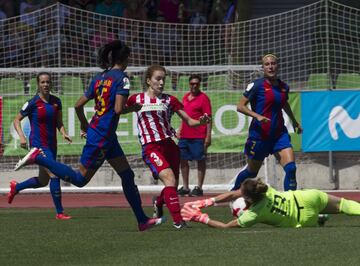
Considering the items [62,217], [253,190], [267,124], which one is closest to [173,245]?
[253,190]

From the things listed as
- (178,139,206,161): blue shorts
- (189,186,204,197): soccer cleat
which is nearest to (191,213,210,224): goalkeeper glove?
(189,186,204,197): soccer cleat

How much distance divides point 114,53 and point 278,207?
95.4 inches

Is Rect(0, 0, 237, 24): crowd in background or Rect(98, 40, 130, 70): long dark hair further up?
Rect(0, 0, 237, 24): crowd in background

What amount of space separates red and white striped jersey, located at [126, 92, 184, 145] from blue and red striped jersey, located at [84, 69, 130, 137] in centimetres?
38

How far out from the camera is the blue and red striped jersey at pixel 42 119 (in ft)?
53.4

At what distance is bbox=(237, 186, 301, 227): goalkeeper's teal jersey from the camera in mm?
12555

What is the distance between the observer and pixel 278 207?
12.7 metres

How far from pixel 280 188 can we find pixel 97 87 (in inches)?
362

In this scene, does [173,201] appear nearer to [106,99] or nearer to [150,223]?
[150,223]

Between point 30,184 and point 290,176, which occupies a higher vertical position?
point 290,176

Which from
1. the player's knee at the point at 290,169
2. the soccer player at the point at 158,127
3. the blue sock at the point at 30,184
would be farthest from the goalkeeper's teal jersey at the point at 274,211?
the blue sock at the point at 30,184

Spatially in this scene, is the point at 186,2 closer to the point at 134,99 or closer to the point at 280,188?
the point at 280,188

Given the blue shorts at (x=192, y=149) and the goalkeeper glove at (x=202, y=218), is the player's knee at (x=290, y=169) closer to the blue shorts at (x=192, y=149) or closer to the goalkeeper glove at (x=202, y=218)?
the goalkeeper glove at (x=202, y=218)

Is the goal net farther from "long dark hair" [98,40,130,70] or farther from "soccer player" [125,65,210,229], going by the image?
"long dark hair" [98,40,130,70]
